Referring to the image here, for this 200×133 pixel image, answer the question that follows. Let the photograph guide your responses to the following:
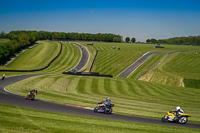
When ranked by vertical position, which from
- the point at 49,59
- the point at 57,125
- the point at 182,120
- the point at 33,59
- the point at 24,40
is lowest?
the point at 182,120

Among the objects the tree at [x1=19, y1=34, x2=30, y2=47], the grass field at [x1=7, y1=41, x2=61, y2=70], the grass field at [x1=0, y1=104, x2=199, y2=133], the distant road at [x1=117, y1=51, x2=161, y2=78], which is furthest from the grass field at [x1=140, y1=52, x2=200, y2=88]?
the tree at [x1=19, y1=34, x2=30, y2=47]

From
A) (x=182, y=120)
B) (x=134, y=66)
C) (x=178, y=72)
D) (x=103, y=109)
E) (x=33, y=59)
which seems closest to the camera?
(x=182, y=120)

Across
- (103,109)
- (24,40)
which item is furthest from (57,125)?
(24,40)

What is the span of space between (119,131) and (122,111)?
31.6ft

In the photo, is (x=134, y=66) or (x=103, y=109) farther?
(x=134, y=66)

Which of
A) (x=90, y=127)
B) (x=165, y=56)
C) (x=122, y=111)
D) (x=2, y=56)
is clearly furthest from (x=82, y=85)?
(x=2, y=56)

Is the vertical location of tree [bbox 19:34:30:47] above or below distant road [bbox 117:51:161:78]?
above

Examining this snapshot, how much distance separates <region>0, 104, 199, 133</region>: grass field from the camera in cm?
1556

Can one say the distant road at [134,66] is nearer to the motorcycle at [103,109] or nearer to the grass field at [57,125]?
the motorcycle at [103,109]

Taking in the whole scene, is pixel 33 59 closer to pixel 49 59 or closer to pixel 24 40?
pixel 49 59

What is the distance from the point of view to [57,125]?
16.8 meters

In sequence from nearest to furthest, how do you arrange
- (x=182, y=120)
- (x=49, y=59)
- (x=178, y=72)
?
1. (x=182, y=120)
2. (x=178, y=72)
3. (x=49, y=59)

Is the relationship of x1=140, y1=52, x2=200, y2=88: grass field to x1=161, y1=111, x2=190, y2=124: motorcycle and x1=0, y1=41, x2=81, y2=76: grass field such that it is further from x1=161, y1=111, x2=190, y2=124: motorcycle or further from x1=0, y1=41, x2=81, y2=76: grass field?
x1=161, y1=111, x2=190, y2=124: motorcycle

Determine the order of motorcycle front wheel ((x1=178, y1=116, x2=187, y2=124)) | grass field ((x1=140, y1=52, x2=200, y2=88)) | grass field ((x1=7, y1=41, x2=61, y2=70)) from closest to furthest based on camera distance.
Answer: motorcycle front wheel ((x1=178, y1=116, x2=187, y2=124)) < grass field ((x1=140, y1=52, x2=200, y2=88)) < grass field ((x1=7, y1=41, x2=61, y2=70))
